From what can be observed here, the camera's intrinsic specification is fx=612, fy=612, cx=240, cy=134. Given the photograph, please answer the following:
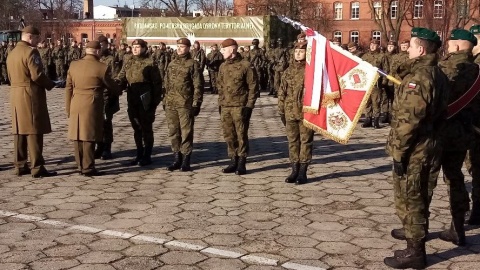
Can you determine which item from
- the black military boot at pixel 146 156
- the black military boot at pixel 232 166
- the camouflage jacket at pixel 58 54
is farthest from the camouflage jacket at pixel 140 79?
the camouflage jacket at pixel 58 54

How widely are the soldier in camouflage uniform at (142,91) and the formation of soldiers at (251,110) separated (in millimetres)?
15

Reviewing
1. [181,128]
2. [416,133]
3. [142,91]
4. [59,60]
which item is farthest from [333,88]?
[59,60]

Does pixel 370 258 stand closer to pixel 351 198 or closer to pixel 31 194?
pixel 351 198

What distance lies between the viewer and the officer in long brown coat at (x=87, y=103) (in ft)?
25.8

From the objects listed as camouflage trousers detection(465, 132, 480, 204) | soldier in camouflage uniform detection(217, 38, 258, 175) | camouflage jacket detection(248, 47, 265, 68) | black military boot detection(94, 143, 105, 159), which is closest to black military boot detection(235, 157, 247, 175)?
soldier in camouflage uniform detection(217, 38, 258, 175)

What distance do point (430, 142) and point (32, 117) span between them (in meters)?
5.19

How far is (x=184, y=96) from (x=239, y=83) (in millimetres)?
796

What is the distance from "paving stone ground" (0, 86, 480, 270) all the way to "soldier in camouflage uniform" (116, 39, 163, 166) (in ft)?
1.27

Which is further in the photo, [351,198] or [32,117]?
[32,117]

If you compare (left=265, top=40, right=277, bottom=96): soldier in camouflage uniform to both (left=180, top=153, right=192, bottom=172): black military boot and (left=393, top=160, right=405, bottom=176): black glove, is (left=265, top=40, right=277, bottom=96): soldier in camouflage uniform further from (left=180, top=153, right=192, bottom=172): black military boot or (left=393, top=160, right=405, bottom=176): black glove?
(left=393, top=160, right=405, bottom=176): black glove

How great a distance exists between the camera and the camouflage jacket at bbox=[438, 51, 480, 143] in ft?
17.3

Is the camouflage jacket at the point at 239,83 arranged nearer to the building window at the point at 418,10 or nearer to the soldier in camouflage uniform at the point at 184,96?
the soldier in camouflage uniform at the point at 184,96

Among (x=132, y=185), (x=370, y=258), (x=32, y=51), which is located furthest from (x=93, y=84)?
(x=370, y=258)

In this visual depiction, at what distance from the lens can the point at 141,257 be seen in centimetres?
499
